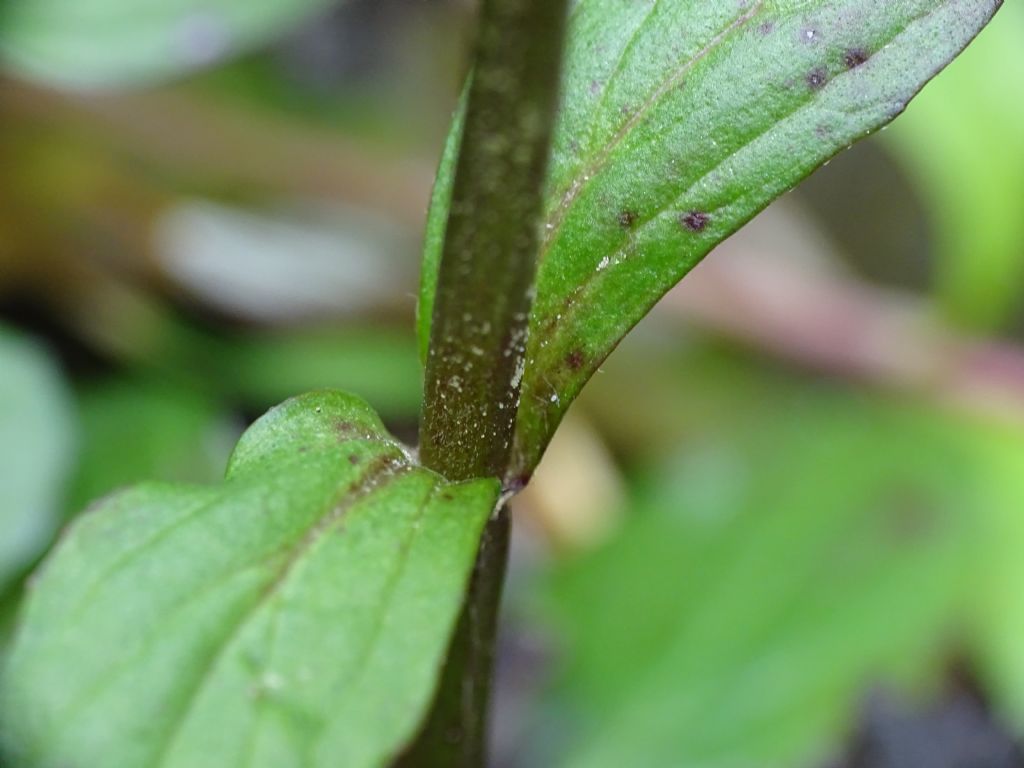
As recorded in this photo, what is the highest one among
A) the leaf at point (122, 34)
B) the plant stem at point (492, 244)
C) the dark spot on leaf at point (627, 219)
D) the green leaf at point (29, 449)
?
the leaf at point (122, 34)

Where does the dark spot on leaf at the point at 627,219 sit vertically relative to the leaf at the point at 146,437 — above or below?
below

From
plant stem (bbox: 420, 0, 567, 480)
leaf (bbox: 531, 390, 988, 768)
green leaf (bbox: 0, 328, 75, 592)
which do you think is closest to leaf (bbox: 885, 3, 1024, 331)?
leaf (bbox: 531, 390, 988, 768)

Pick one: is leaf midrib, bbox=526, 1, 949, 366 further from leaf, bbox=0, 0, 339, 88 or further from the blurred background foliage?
leaf, bbox=0, 0, 339, 88

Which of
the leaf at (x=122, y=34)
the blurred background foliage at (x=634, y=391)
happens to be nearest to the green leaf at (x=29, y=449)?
the blurred background foliage at (x=634, y=391)

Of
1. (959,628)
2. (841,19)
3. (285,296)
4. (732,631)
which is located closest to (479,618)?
(841,19)

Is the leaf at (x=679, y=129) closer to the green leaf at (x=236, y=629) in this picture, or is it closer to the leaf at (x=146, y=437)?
the green leaf at (x=236, y=629)

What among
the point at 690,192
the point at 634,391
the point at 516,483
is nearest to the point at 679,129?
the point at 690,192

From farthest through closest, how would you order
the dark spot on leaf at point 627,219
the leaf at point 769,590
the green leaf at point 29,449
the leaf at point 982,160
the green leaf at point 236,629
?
the leaf at point 982,160
the leaf at point 769,590
the green leaf at point 29,449
the dark spot on leaf at point 627,219
the green leaf at point 236,629
